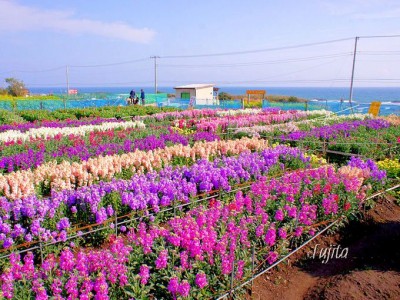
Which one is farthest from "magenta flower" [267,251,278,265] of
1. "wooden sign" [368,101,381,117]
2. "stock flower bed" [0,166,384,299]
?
"wooden sign" [368,101,381,117]

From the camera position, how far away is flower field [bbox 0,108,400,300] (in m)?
3.34

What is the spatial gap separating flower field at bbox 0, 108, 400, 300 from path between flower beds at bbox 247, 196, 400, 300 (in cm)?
21

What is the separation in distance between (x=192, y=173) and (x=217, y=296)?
341 cm

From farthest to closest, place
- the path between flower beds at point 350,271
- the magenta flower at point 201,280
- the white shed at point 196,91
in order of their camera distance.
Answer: the white shed at point 196,91 → the path between flower beds at point 350,271 → the magenta flower at point 201,280

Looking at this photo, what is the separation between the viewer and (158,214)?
5547mm

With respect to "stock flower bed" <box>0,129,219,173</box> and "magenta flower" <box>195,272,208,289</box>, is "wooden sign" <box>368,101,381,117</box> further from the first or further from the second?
"magenta flower" <box>195,272,208,289</box>

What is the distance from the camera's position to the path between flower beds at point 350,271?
13.1ft

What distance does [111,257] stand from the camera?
11.0 feet

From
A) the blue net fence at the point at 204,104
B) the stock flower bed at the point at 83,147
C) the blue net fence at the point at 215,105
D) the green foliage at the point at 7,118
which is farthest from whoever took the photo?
the blue net fence at the point at 204,104

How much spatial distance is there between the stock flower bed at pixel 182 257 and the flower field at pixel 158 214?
0.01 m

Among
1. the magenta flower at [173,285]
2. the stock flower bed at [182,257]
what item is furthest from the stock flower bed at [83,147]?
the magenta flower at [173,285]

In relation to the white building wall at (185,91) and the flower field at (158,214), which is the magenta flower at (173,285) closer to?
the flower field at (158,214)

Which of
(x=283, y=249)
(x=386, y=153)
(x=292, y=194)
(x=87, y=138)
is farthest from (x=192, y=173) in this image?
(x=386, y=153)

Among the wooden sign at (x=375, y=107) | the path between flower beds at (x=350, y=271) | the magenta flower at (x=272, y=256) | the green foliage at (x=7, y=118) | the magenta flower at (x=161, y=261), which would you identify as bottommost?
the path between flower beds at (x=350, y=271)
